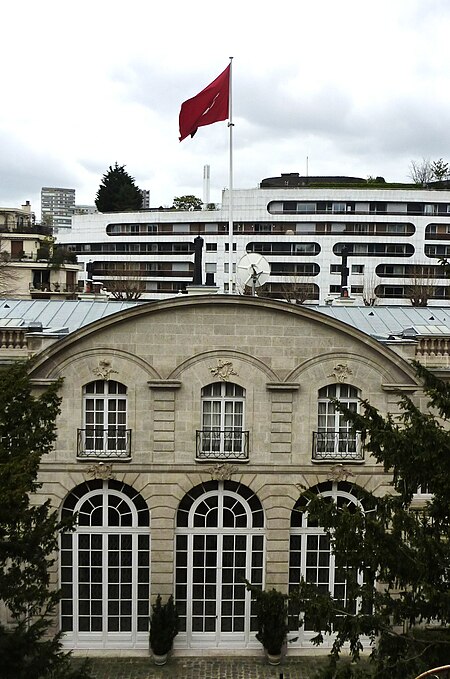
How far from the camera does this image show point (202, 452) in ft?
81.9

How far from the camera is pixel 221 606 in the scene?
25.6 meters

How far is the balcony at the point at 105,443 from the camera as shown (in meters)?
24.8

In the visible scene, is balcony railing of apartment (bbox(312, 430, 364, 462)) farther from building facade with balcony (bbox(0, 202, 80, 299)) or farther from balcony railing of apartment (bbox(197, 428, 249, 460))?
building facade with balcony (bbox(0, 202, 80, 299))

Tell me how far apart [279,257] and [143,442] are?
75953mm

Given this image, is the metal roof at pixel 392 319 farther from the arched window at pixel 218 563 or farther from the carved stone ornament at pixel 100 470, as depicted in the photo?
the carved stone ornament at pixel 100 470

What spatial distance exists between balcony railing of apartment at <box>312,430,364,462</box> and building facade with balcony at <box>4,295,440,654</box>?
0.17ft

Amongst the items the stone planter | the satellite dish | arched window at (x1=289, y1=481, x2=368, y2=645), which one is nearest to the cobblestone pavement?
the stone planter

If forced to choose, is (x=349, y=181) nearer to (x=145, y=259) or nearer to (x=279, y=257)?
(x=279, y=257)

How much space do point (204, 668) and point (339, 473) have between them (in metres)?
8.71

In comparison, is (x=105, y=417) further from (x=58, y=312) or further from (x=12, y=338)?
(x=58, y=312)

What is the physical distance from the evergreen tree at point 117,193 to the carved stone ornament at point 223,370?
298 feet

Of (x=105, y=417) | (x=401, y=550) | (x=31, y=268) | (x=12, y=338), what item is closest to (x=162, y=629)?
(x=105, y=417)

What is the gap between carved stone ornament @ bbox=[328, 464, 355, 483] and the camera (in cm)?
2500

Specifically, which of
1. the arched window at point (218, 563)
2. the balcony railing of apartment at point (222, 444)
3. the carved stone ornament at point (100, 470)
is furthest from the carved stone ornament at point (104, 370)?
the arched window at point (218, 563)
